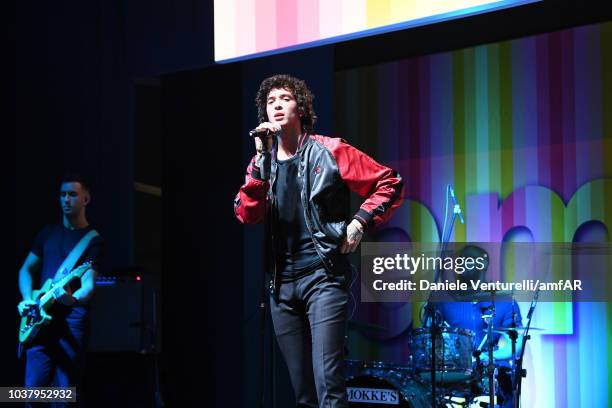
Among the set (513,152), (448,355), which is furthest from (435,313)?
(513,152)

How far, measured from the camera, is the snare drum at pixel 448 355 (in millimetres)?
4902

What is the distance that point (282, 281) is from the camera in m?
3.11

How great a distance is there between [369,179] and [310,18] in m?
1.74

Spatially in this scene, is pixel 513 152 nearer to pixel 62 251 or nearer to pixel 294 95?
pixel 294 95

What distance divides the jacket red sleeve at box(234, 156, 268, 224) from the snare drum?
199 cm

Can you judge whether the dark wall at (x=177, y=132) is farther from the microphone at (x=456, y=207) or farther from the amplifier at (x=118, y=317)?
the microphone at (x=456, y=207)

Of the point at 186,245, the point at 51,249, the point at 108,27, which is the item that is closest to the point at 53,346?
the point at 51,249

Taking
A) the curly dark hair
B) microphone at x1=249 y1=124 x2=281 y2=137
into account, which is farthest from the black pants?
the curly dark hair

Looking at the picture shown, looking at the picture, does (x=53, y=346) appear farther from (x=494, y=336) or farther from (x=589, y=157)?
(x=589, y=157)

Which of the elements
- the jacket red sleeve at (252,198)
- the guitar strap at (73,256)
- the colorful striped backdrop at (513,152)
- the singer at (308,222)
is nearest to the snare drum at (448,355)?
the colorful striped backdrop at (513,152)

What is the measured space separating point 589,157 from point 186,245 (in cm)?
285

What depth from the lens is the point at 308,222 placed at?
10.2 ft

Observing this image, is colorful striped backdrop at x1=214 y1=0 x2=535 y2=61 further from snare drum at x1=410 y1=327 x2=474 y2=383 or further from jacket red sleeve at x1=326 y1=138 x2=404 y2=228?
snare drum at x1=410 y1=327 x2=474 y2=383

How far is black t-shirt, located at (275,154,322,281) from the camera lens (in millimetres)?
3080
